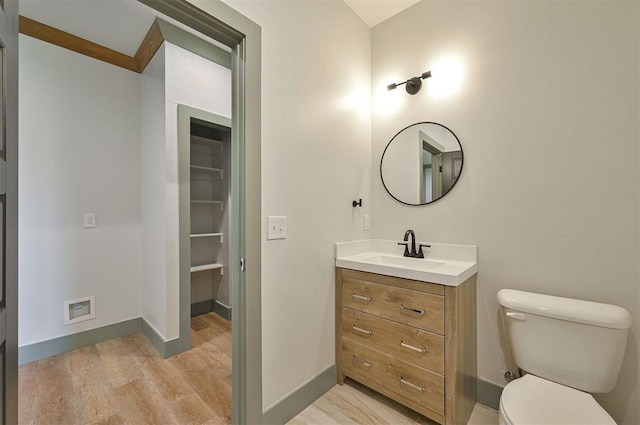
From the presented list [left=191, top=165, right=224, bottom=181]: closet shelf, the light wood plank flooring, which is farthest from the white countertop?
[left=191, top=165, right=224, bottom=181]: closet shelf

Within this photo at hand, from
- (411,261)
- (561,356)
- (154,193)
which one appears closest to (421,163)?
(411,261)

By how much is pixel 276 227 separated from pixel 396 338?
0.93 metres

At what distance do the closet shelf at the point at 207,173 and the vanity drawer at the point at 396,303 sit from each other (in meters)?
1.99

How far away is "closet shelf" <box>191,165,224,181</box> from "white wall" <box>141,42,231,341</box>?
20.0 inches

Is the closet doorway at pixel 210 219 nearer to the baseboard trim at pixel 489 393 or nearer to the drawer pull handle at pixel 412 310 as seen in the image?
the drawer pull handle at pixel 412 310

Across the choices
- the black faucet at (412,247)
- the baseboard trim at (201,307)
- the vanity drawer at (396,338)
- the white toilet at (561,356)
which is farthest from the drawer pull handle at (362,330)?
the baseboard trim at (201,307)

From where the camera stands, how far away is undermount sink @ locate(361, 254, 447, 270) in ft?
5.82

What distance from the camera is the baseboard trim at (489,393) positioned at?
1.67m

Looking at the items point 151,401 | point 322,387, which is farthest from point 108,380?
point 322,387

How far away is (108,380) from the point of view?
1.94 m

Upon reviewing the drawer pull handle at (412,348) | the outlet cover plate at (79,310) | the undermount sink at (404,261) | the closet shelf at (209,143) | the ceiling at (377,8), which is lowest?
the outlet cover plate at (79,310)

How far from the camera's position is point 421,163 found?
2004mm

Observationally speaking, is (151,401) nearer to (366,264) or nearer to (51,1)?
(366,264)

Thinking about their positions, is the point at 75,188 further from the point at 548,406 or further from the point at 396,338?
the point at 548,406
